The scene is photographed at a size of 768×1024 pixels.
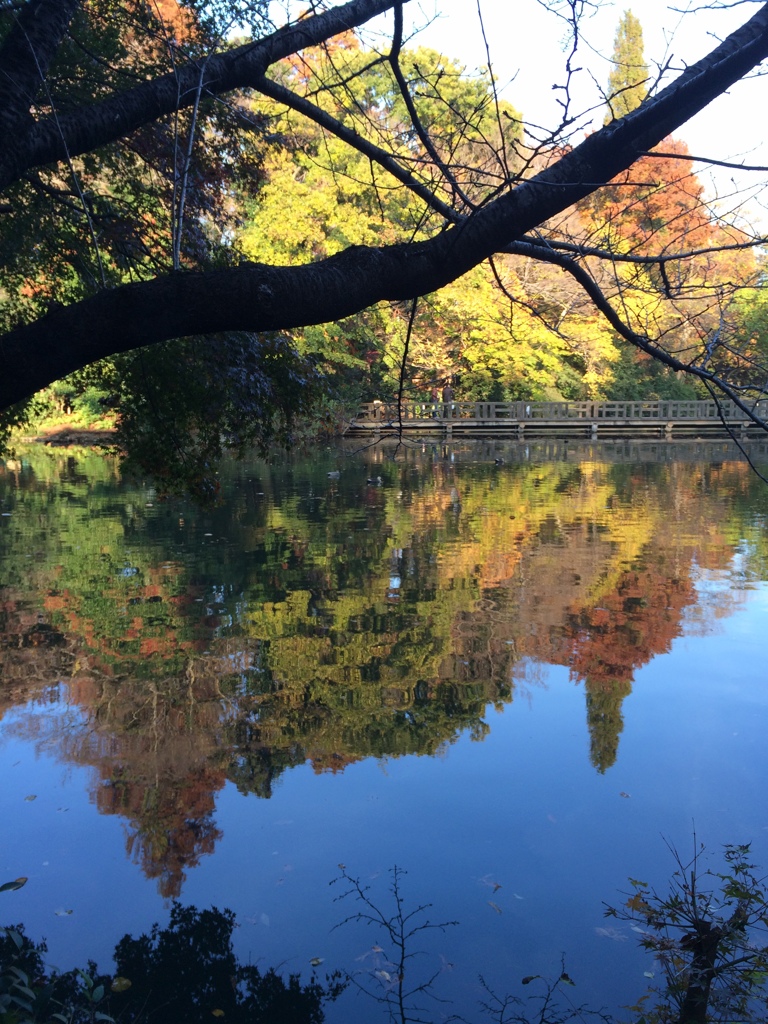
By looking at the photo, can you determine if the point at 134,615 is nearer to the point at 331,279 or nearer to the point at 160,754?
the point at 160,754

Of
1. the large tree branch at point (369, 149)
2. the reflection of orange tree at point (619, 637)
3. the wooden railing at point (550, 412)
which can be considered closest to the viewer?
the large tree branch at point (369, 149)

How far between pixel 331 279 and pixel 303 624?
6.60 m

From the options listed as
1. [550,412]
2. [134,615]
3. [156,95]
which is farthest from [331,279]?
→ [550,412]

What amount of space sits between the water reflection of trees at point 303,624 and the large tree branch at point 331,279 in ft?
9.96

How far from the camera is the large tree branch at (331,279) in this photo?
3273 mm

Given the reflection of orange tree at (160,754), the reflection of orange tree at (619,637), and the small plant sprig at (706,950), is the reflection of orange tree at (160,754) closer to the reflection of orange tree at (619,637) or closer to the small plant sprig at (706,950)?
the small plant sprig at (706,950)

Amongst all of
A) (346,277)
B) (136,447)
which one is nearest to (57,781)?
(136,447)

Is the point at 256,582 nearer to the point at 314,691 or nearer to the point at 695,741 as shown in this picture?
the point at 314,691

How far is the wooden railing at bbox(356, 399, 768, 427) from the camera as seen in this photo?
37656mm

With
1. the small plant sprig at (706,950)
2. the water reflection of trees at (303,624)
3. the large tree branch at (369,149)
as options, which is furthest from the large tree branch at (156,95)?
the small plant sprig at (706,950)

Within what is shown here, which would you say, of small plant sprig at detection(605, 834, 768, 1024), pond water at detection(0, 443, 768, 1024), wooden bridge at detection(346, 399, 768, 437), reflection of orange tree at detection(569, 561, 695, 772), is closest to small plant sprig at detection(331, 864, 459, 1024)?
pond water at detection(0, 443, 768, 1024)

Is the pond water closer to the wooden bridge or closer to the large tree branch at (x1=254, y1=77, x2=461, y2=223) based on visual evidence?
the large tree branch at (x1=254, y1=77, x2=461, y2=223)

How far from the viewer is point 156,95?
4.59 metres

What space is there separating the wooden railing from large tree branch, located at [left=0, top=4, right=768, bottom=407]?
3337 cm
